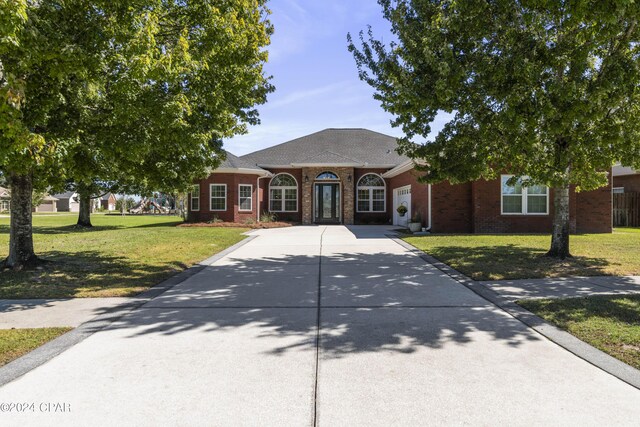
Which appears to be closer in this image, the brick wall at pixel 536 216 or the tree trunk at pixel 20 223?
the tree trunk at pixel 20 223

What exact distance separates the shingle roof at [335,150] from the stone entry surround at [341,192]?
0.76m

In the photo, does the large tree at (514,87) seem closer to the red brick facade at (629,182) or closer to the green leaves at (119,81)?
the green leaves at (119,81)

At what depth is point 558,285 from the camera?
23.3 ft

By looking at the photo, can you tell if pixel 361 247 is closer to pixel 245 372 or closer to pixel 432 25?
pixel 432 25

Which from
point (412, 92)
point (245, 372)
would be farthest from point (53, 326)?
point (412, 92)

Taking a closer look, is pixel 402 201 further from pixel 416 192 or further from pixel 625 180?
pixel 625 180

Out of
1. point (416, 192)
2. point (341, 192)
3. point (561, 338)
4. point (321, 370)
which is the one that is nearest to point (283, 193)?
point (341, 192)

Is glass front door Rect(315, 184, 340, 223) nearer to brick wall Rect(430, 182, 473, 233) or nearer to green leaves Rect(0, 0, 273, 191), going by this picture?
brick wall Rect(430, 182, 473, 233)

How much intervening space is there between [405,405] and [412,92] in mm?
6400

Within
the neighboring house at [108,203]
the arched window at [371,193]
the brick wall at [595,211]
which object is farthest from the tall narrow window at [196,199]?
the neighboring house at [108,203]

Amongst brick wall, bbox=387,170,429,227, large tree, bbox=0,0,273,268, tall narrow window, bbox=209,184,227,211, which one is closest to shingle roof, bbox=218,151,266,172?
tall narrow window, bbox=209,184,227,211

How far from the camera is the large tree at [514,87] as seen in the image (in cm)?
696

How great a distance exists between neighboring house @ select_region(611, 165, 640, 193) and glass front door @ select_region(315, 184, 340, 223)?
1706 centimetres

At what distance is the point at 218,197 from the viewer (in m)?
24.3
